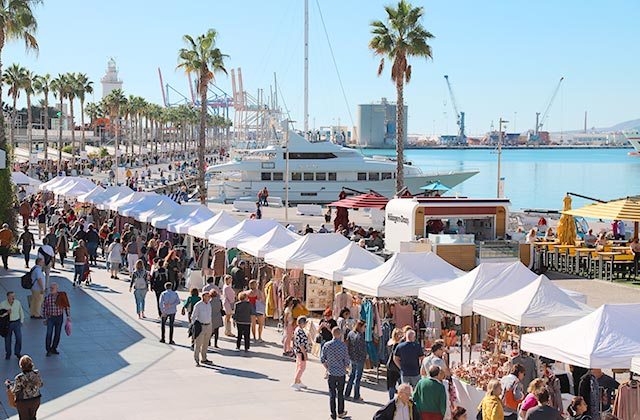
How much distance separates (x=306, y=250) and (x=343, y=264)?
1.81m

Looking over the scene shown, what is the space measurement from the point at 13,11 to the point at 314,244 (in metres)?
21.8

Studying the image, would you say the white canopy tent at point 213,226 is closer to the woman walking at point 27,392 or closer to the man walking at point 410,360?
the man walking at point 410,360

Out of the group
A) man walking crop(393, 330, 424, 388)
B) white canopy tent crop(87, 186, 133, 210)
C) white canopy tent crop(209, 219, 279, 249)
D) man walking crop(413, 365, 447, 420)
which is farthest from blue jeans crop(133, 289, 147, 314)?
white canopy tent crop(87, 186, 133, 210)

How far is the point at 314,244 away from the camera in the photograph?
2012cm

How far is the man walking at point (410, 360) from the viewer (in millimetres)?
12438

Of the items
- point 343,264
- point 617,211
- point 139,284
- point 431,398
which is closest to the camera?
point 431,398

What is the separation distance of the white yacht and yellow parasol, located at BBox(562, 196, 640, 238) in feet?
125

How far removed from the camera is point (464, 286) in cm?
1505

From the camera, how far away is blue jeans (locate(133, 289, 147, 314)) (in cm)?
2003

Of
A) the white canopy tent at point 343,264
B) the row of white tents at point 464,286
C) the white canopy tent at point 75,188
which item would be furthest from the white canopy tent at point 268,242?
the white canopy tent at point 75,188

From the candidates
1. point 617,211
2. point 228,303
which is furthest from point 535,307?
point 617,211

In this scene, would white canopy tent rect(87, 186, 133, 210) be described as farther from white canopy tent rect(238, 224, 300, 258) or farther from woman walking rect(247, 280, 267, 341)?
woman walking rect(247, 280, 267, 341)

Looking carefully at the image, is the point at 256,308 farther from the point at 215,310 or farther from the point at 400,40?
the point at 400,40

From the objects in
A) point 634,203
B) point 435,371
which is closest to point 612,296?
point 634,203
